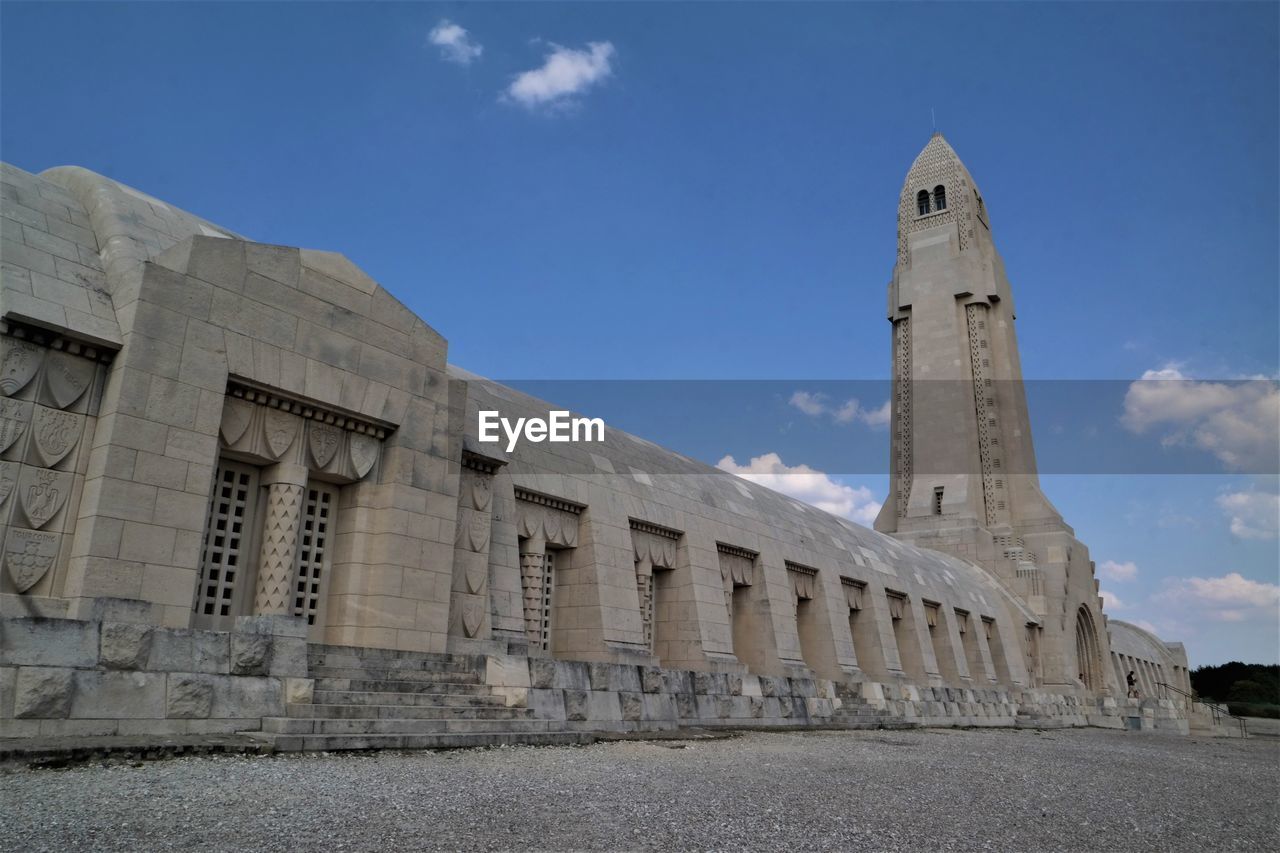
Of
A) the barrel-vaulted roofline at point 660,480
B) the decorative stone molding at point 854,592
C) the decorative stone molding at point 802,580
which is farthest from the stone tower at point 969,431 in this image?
the decorative stone molding at point 802,580

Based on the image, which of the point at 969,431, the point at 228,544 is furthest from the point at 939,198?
the point at 228,544

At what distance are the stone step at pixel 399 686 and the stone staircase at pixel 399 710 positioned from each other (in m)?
0.01

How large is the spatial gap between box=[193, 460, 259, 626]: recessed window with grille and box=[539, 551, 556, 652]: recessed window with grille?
261 inches

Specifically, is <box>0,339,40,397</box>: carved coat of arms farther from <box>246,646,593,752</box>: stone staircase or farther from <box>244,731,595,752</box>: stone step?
<box>244,731,595,752</box>: stone step

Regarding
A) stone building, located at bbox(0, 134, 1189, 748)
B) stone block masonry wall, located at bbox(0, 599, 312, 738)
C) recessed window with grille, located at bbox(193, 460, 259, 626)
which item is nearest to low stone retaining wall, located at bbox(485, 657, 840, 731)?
stone building, located at bbox(0, 134, 1189, 748)

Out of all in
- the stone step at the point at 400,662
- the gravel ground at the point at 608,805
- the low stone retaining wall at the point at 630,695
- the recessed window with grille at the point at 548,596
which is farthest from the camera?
the recessed window with grille at the point at 548,596

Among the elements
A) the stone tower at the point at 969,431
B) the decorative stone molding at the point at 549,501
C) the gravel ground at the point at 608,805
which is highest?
the stone tower at the point at 969,431

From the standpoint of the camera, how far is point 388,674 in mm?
10359

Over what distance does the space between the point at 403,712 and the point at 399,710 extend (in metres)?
0.05

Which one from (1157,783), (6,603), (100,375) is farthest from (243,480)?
(1157,783)

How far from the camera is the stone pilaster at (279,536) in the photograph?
11438mm

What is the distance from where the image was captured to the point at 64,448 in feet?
31.3

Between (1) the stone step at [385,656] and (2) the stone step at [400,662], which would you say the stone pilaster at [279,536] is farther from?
(2) the stone step at [400,662]

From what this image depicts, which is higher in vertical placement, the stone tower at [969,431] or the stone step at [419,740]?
the stone tower at [969,431]
